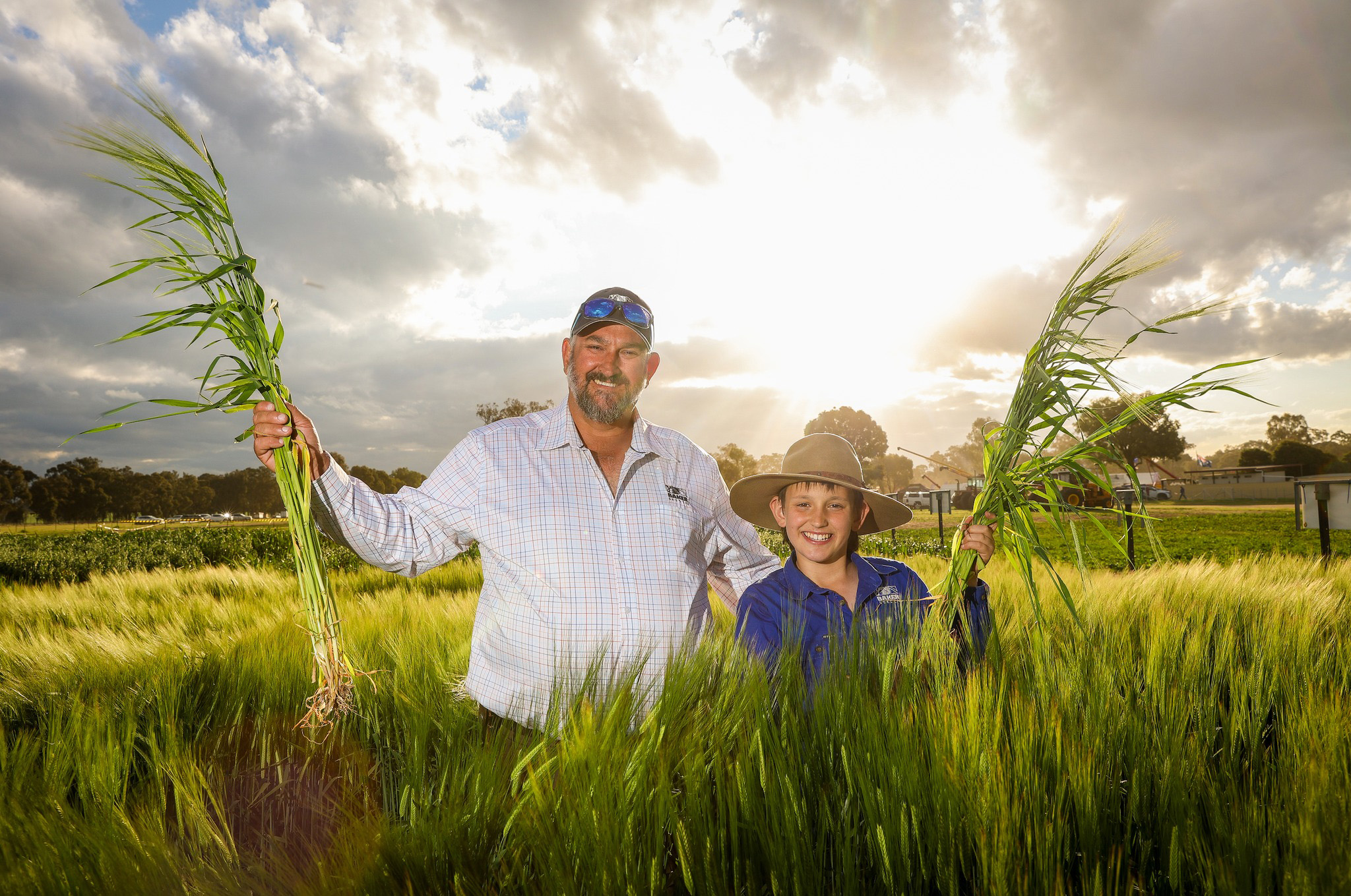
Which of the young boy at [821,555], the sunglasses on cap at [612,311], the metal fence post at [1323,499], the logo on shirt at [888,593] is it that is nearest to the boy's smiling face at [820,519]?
the young boy at [821,555]

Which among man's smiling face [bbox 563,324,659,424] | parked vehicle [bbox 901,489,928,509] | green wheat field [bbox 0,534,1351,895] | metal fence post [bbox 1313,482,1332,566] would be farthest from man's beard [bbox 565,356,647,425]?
parked vehicle [bbox 901,489,928,509]

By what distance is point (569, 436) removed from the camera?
338cm

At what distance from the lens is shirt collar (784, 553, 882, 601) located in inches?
118

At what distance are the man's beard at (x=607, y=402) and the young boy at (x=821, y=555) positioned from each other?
75 centimetres

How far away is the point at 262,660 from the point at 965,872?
9.55 ft

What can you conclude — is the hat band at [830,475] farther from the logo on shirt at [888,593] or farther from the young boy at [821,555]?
the logo on shirt at [888,593]

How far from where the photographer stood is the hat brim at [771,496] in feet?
10.6

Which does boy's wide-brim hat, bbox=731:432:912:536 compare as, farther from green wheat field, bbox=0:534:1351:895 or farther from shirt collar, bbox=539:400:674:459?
green wheat field, bbox=0:534:1351:895

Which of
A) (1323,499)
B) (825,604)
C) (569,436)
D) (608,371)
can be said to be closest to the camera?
(825,604)

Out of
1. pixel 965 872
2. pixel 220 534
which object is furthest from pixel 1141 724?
pixel 220 534

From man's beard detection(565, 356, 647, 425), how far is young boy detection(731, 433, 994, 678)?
2.46ft

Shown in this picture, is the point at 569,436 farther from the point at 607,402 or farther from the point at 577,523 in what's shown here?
the point at 577,523

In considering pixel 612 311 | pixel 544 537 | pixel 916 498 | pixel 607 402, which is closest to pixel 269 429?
pixel 544 537

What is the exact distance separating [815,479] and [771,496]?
16.2 inches
